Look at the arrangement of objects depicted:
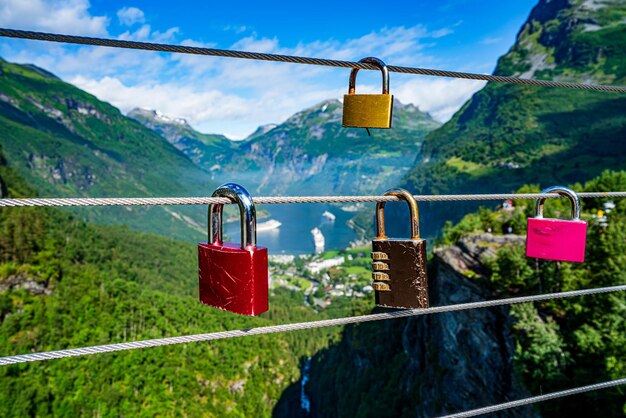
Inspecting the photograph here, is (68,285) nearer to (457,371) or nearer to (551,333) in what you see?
(457,371)

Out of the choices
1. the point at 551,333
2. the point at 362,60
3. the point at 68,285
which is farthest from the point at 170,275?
the point at 362,60

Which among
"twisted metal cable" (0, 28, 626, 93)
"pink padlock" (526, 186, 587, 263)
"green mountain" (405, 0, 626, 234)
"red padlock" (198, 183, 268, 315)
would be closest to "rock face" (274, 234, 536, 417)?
"pink padlock" (526, 186, 587, 263)

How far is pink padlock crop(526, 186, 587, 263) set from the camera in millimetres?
3049

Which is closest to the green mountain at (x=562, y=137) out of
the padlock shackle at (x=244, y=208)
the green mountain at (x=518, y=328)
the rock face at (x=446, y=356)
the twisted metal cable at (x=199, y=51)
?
the rock face at (x=446, y=356)

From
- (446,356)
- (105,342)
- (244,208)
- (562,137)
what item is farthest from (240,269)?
(562,137)

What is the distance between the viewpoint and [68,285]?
9838 cm

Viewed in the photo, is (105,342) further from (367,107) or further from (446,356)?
(367,107)

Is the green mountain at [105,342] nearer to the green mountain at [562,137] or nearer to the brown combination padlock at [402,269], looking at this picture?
the green mountain at [562,137]

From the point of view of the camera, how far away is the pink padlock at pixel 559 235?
3.05 meters

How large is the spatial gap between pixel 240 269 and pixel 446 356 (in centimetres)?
3793

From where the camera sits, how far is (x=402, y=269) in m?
2.34

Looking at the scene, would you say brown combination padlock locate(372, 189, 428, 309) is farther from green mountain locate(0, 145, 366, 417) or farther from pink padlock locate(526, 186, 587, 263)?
green mountain locate(0, 145, 366, 417)

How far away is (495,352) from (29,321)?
85058 millimetres

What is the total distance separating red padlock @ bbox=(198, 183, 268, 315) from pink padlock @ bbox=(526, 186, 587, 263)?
209cm
